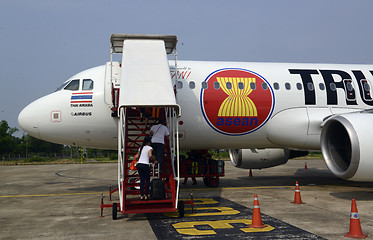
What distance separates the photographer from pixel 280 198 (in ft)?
36.7

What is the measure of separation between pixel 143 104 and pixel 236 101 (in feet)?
15.6

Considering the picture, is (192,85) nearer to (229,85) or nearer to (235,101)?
(229,85)

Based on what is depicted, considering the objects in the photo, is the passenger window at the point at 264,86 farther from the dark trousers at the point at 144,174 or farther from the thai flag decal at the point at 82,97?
the thai flag decal at the point at 82,97

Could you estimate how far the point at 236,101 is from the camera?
12.4 metres

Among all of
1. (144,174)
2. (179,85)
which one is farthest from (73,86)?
(144,174)

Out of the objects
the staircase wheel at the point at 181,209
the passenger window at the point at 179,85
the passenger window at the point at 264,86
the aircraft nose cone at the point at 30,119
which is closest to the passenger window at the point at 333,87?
the passenger window at the point at 264,86

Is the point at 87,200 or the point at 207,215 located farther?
the point at 87,200

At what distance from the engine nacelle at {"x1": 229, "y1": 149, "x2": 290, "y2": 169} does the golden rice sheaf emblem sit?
4311mm

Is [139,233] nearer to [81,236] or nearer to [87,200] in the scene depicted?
[81,236]

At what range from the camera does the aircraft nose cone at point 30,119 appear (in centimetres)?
1174

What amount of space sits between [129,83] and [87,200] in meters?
4.72

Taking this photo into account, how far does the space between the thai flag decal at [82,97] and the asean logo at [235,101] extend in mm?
3963

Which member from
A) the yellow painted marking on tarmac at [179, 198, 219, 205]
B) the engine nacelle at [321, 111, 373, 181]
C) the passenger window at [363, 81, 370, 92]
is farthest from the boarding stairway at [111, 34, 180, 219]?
the passenger window at [363, 81, 370, 92]

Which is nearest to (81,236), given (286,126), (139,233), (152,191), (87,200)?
(139,233)
